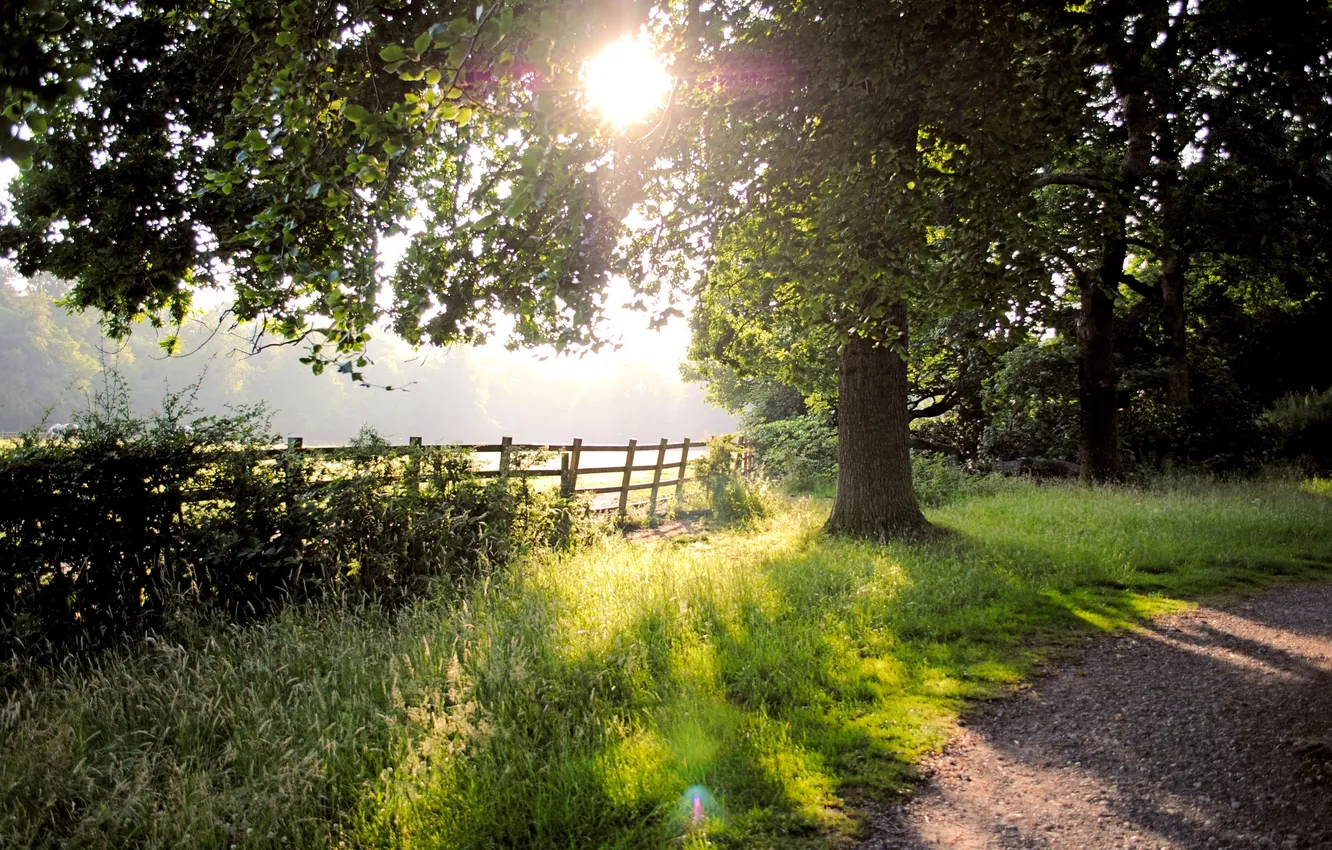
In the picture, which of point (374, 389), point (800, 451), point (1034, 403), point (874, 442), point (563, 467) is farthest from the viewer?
point (374, 389)

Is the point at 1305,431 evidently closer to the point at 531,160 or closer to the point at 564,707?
the point at 564,707

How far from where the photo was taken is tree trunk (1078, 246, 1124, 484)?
1395 cm

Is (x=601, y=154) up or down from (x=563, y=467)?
up

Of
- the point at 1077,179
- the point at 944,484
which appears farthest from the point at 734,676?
the point at 944,484

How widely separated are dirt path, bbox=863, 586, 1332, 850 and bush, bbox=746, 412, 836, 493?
13.4 metres

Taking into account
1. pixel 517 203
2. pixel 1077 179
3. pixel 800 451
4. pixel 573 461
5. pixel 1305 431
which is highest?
pixel 1077 179

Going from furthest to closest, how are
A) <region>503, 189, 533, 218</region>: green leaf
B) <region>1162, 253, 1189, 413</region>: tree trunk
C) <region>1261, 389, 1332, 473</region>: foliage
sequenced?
<region>1261, 389, 1332, 473</region>: foliage < <region>1162, 253, 1189, 413</region>: tree trunk < <region>503, 189, 533, 218</region>: green leaf

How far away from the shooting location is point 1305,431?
18.5 m

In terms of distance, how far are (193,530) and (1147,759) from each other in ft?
25.8

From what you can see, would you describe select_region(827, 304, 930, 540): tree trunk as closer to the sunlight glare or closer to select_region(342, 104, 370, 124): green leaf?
the sunlight glare

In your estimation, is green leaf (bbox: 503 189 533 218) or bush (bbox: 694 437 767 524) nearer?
green leaf (bbox: 503 189 533 218)

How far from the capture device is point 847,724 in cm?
420

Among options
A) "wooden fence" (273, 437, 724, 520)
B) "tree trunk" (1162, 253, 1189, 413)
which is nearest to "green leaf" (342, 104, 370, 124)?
"wooden fence" (273, 437, 724, 520)

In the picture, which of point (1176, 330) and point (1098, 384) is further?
point (1176, 330)
